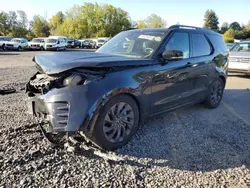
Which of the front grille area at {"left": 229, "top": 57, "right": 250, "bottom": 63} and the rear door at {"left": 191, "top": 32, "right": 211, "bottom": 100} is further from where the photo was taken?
the front grille area at {"left": 229, "top": 57, "right": 250, "bottom": 63}

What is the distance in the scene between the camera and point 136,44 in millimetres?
4289

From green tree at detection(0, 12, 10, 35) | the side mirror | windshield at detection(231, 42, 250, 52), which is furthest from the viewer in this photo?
green tree at detection(0, 12, 10, 35)

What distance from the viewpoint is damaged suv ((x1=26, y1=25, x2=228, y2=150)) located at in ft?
9.76

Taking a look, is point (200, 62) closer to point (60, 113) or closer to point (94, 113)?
point (94, 113)

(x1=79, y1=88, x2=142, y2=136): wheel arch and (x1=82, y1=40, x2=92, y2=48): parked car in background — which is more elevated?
(x1=82, y1=40, x2=92, y2=48): parked car in background

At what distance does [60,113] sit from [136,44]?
2.02 metres

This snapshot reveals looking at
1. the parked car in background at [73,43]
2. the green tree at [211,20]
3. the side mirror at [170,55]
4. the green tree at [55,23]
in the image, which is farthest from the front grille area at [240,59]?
the green tree at [211,20]

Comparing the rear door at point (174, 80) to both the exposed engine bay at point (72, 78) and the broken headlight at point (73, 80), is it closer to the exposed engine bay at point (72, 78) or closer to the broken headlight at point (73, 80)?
the exposed engine bay at point (72, 78)

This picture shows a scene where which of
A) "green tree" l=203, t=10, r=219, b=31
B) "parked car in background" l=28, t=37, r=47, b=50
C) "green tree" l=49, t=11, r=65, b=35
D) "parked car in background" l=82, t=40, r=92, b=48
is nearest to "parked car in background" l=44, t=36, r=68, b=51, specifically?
"parked car in background" l=28, t=37, r=47, b=50

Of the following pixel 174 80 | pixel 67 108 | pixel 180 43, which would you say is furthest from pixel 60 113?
pixel 180 43

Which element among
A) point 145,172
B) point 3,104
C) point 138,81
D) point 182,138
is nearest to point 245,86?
point 182,138

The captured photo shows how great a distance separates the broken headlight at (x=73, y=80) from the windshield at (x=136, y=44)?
1.29 metres

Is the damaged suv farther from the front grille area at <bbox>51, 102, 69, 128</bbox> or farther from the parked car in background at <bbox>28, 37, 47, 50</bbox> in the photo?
the parked car in background at <bbox>28, 37, 47, 50</bbox>

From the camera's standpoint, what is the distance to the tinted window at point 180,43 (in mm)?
4156
